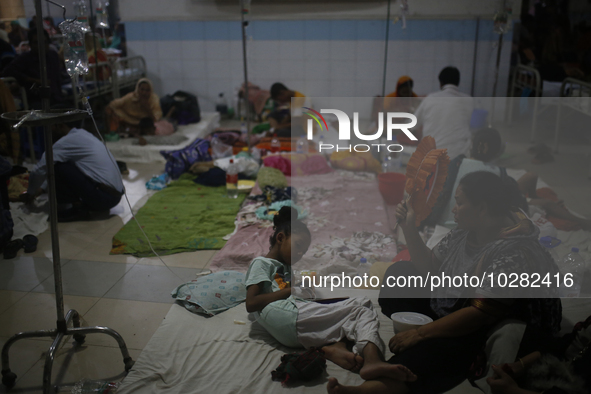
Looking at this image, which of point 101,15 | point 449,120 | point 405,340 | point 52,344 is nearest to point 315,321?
point 405,340

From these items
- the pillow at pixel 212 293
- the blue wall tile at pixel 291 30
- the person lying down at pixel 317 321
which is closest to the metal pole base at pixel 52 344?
the pillow at pixel 212 293

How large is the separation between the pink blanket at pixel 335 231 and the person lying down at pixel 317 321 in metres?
0.30

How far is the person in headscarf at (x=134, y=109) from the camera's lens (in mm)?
5906

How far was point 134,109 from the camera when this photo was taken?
5992 millimetres

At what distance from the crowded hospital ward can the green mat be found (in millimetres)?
22

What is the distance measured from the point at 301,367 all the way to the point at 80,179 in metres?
2.55

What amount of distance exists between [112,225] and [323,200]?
168 centimetres

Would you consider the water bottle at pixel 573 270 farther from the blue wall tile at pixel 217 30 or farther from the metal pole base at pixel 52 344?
the blue wall tile at pixel 217 30

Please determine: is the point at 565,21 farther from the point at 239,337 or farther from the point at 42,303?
the point at 42,303

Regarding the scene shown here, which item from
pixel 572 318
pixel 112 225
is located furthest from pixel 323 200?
pixel 572 318

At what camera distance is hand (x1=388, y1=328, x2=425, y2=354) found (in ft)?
6.19

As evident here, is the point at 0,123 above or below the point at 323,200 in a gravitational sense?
above

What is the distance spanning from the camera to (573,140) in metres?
3.56

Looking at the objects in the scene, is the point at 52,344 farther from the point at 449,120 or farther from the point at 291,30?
the point at 291,30
